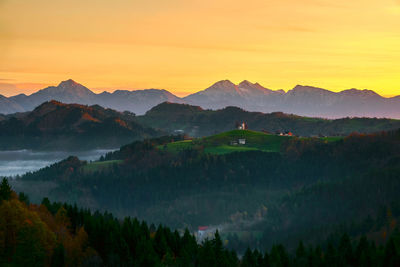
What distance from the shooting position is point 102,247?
436 ft

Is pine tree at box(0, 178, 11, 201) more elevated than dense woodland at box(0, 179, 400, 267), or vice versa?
pine tree at box(0, 178, 11, 201)

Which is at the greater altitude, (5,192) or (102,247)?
(5,192)

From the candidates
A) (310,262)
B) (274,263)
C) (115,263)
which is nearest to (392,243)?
(310,262)

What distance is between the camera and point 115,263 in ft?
407

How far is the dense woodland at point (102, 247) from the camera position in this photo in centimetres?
11656

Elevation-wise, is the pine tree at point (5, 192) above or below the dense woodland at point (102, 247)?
above

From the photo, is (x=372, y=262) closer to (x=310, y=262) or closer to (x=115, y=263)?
(x=310, y=262)

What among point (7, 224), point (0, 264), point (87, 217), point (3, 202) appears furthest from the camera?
point (87, 217)

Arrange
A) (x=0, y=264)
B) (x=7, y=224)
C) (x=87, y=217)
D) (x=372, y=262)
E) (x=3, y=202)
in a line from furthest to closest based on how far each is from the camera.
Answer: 1. (x=87, y=217)
2. (x=372, y=262)
3. (x=3, y=202)
4. (x=7, y=224)
5. (x=0, y=264)

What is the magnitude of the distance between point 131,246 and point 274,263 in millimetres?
36368

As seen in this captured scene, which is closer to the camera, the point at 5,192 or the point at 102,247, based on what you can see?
the point at 102,247

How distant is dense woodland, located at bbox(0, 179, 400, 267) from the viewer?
116562 millimetres

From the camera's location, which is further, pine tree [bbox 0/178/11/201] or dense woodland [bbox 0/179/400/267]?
pine tree [bbox 0/178/11/201]

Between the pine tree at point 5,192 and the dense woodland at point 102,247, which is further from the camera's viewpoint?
the pine tree at point 5,192
